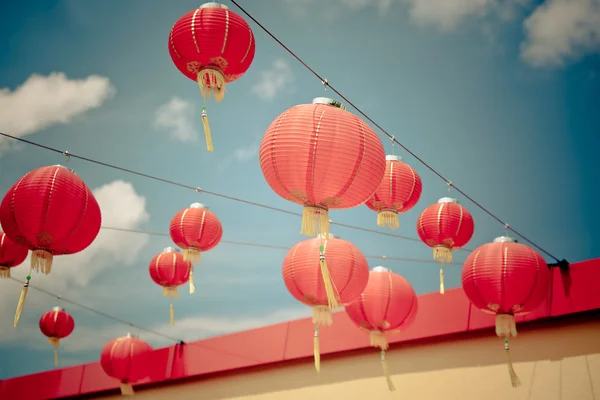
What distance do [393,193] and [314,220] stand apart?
4.52 ft

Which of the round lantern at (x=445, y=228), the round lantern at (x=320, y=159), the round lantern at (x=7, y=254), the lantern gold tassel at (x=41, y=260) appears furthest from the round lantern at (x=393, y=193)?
the round lantern at (x=7, y=254)

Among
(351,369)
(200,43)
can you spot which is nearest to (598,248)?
(351,369)

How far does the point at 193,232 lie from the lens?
4703mm

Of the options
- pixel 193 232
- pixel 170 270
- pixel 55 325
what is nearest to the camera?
pixel 193 232

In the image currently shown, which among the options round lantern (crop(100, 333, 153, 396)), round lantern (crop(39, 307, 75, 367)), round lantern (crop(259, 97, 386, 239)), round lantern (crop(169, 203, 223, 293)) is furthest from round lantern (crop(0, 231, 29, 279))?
round lantern (crop(259, 97, 386, 239))

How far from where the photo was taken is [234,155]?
26.5 feet

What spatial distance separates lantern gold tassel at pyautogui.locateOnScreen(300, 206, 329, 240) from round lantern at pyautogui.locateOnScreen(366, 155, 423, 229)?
1259mm

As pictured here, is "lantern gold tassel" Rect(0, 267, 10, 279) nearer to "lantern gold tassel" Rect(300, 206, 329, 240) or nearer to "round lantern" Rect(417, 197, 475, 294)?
"lantern gold tassel" Rect(300, 206, 329, 240)

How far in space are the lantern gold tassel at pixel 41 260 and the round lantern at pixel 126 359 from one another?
3.17 meters

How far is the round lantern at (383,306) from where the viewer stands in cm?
402

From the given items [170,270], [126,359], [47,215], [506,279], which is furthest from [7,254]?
[506,279]

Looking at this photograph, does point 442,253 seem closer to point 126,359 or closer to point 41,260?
point 41,260

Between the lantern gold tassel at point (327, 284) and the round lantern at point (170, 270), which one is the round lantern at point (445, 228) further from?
the round lantern at point (170, 270)

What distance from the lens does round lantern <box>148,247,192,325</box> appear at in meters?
5.33
